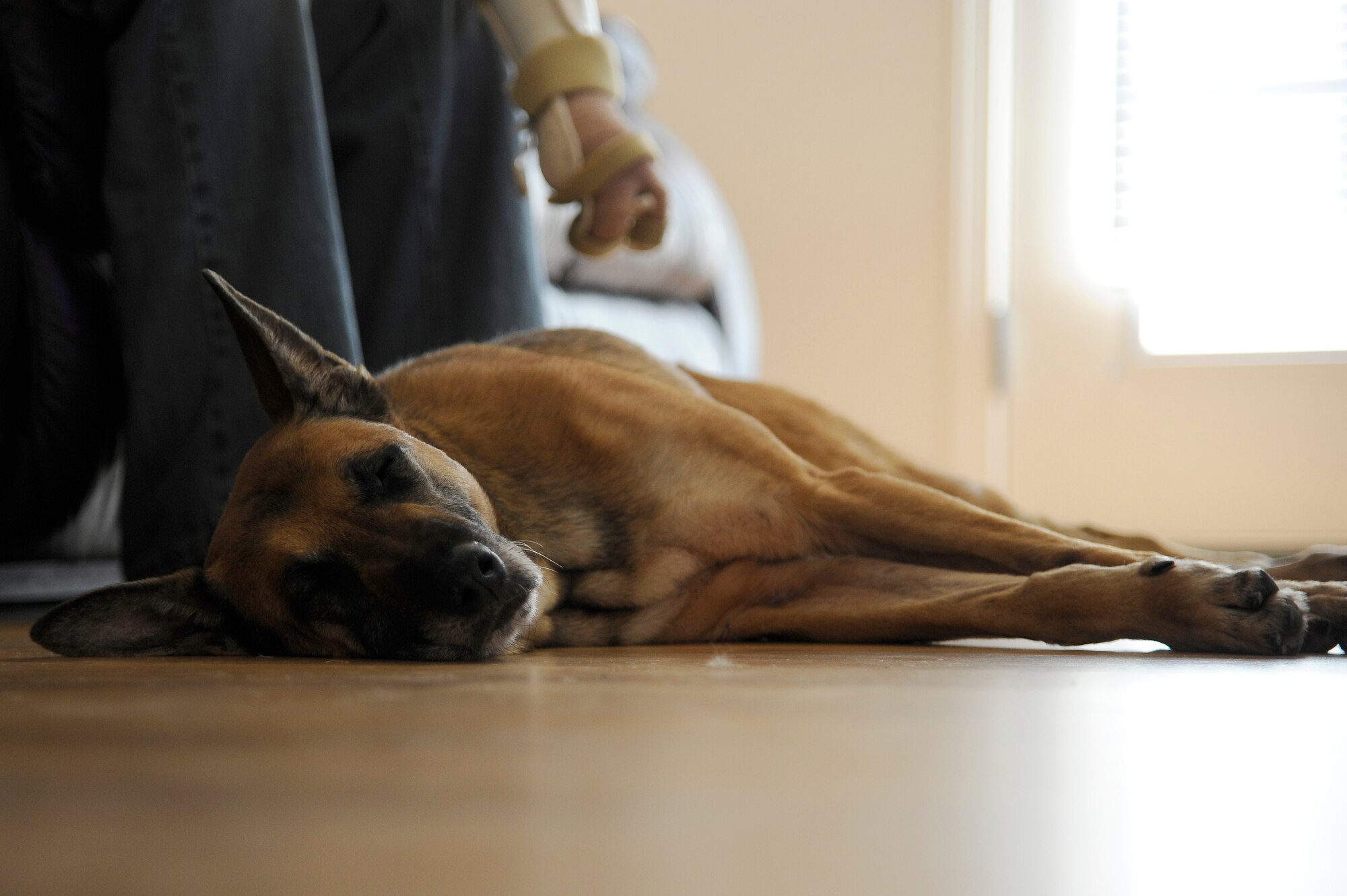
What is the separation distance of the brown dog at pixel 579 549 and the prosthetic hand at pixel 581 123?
1.03 ft

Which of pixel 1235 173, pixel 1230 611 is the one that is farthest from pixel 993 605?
pixel 1235 173

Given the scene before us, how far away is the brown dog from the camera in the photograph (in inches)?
48.3

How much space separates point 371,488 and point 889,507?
0.62 metres

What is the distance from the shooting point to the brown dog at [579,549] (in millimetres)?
1227

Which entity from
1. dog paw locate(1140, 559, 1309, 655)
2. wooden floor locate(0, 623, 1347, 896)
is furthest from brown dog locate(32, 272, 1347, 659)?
wooden floor locate(0, 623, 1347, 896)

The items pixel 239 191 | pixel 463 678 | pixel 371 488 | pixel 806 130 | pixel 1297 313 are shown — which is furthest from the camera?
pixel 806 130

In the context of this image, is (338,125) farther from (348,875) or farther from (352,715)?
(348,875)

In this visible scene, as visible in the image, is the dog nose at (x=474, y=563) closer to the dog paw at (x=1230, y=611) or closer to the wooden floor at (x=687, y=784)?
the wooden floor at (x=687, y=784)

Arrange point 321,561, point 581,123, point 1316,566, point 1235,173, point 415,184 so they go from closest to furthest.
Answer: point 321,561 → point 1316,566 → point 581,123 → point 415,184 → point 1235,173

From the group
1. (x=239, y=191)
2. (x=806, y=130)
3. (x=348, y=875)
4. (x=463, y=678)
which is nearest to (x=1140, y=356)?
(x=806, y=130)

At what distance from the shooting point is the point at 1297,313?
14.7 feet

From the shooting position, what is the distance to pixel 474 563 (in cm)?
121

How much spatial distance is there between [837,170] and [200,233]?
11.7ft

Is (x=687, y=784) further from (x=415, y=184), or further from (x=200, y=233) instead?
(x=415, y=184)
